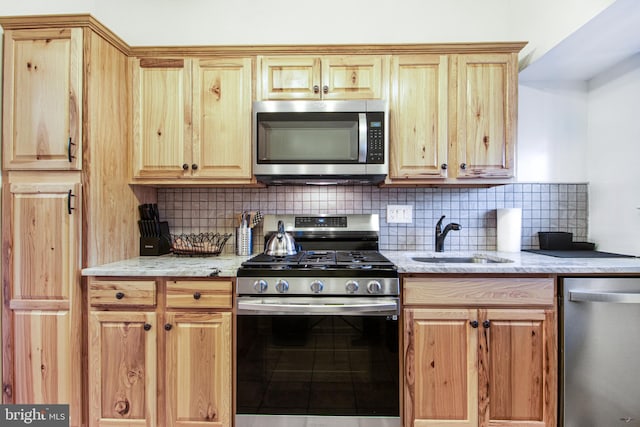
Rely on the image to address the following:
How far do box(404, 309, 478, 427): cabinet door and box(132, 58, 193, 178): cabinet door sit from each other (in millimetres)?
1576

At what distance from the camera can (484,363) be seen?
1604 mm

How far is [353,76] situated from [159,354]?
1.81 m

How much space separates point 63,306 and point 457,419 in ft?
6.57

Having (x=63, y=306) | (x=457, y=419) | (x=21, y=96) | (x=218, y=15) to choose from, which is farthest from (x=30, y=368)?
(x=218, y=15)

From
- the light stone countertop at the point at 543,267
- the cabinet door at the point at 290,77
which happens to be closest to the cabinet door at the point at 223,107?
the cabinet door at the point at 290,77

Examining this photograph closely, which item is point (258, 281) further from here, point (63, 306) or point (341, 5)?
point (341, 5)

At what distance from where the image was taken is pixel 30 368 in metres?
1.65

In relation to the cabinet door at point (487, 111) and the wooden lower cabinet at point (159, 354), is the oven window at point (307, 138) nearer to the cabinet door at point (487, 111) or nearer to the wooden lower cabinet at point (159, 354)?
the cabinet door at point (487, 111)

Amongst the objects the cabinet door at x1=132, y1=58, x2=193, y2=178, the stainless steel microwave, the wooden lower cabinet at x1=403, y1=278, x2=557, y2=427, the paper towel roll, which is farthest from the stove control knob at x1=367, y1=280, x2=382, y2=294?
the cabinet door at x1=132, y1=58, x2=193, y2=178

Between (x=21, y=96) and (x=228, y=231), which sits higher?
(x=21, y=96)

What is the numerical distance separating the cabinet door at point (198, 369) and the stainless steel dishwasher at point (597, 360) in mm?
1625

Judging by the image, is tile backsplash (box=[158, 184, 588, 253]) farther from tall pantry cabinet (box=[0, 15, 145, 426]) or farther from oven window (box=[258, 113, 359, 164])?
tall pantry cabinet (box=[0, 15, 145, 426])

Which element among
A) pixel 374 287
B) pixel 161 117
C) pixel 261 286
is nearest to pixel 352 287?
pixel 374 287

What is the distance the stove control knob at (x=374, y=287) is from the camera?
1594 millimetres
